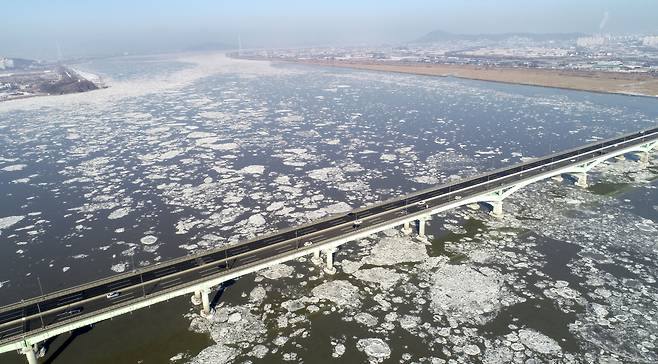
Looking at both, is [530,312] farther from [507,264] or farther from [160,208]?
[160,208]

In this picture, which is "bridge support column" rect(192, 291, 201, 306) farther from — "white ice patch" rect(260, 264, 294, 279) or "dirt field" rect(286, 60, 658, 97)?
"dirt field" rect(286, 60, 658, 97)

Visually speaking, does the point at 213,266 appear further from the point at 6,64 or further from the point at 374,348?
the point at 6,64

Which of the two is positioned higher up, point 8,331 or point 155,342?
point 8,331

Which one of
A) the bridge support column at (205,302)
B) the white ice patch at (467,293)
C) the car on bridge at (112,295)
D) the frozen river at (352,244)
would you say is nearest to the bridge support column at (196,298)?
the frozen river at (352,244)

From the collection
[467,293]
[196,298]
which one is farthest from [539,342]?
[196,298]

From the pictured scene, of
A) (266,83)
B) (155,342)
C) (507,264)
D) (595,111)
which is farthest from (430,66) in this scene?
(155,342)
